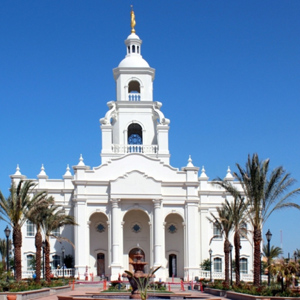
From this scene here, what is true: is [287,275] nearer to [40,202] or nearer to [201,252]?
[40,202]

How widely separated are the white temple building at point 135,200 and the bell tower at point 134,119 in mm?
103

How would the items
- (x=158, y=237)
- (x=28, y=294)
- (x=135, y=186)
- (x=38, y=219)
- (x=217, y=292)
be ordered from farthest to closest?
(x=135, y=186) → (x=158, y=237) → (x=38, y=219) → (x=217, y=292) → (x=28, y=294)

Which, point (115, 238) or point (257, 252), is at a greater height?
point (115, 238)

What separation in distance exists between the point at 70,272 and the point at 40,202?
2127 cm

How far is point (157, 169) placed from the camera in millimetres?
69938

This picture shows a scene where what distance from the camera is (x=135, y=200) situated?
67.8 meters

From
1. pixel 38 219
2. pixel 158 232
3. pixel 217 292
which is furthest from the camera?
pixel 158 232

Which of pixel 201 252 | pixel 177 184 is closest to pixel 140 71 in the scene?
pixel 177 184

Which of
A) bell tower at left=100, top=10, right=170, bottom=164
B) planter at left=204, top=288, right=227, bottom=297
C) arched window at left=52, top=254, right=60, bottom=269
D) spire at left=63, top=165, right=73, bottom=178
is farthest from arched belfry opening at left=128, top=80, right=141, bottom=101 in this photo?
planter at left=204, top=288, right=227, bottom=297

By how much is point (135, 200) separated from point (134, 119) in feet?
32.4

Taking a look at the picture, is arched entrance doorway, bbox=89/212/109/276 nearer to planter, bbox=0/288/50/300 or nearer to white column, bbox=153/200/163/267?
white column, bbox=153/200/163/267

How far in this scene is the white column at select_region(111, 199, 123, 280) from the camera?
65625mm

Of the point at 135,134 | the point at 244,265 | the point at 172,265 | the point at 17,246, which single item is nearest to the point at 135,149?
the point at 135,134

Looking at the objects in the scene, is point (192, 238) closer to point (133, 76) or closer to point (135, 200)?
point (135, 200)
